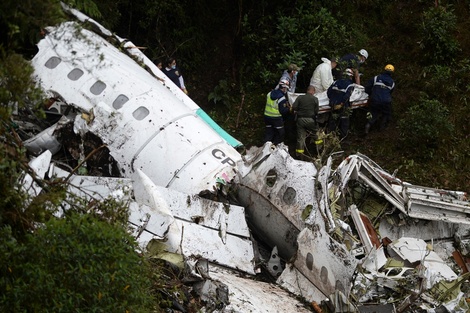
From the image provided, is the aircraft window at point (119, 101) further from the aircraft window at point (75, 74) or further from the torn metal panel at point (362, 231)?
the torn metal panel at point (362, 231)

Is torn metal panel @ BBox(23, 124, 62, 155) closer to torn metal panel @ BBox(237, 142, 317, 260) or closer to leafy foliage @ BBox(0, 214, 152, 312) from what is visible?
torn metal panel @ BBox(237, 142, 317, 260)

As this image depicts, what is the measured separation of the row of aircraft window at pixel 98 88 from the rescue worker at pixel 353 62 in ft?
17.2

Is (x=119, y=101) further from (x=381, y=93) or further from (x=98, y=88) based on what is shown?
(x=381, y=93)

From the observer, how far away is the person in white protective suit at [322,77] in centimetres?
1695

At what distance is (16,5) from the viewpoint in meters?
8.75

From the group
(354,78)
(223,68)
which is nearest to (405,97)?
(354,78)

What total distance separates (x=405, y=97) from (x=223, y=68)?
426 centimetres

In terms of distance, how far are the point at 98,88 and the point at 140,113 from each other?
900mm

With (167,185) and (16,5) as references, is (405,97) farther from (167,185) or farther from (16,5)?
(16,5)

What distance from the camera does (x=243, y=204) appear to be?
1305 centimetres

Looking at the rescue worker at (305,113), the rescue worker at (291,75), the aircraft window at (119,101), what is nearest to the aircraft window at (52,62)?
the aircraft window at (119,101)

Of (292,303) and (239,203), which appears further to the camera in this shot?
(239,203)

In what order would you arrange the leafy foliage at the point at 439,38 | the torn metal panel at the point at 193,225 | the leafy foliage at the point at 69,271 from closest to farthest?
the leafy foliage at the point at 69,271 < the torn metal panel at the point at 193,225 < the leafy foliage at the point at 439,38

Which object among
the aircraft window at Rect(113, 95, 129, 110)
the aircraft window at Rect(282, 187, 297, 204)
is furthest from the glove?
the aircraft window at Rect(113, 95, 129, 110)
